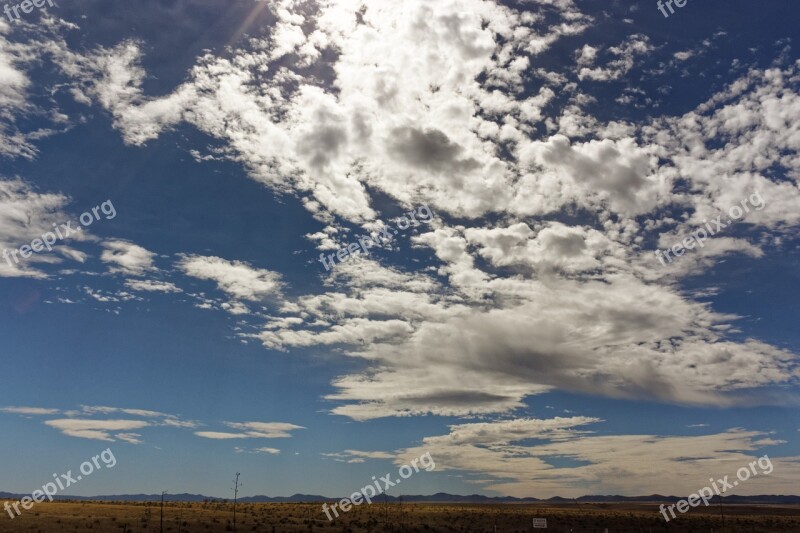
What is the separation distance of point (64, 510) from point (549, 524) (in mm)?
72338

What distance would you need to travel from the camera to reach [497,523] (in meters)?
99.6

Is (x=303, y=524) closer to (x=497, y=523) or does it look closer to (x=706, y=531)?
(x=497, y=523)

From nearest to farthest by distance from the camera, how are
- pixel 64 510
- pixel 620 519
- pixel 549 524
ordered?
pixel 64 510, pixel 549 524, pixel 620 519

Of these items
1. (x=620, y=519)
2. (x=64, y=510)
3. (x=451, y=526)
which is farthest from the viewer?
(x=620, y=519)

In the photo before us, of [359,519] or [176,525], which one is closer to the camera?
[176,525]

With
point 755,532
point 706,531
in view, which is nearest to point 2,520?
point 706,531

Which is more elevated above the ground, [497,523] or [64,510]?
[64,510]

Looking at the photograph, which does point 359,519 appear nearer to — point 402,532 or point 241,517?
point 402,532

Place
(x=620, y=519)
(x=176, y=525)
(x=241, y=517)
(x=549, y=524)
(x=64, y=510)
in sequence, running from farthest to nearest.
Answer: (x=620, y=519) → (x=549, y=524) → (x=241, y=517) → (x=64, y=510) → (x=176, y=525)

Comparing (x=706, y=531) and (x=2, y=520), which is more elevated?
(x=2, y=520)

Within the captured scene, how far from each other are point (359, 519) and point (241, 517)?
18053 mm

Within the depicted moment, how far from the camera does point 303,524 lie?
8194 cm

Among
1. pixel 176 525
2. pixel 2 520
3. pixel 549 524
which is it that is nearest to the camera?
pixel 2 520

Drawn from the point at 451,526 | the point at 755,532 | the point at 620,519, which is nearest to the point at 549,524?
the point at 451,526
